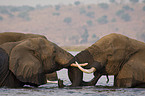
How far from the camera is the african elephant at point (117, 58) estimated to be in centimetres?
1316

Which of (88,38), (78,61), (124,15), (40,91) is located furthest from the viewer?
(124,15)

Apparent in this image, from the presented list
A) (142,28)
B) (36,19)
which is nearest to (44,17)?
(36,19)

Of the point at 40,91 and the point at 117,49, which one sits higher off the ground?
the point at 117,49

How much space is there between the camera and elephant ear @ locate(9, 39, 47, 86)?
40.2ft

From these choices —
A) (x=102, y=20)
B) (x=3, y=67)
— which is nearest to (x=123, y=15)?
(x=102, y=20)

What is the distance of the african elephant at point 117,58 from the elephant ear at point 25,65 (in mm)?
1566

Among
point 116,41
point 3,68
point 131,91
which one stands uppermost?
point 116,41

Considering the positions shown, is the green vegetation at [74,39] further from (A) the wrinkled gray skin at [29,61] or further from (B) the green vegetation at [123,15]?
(A) the wrinkled gray skin at [29,61]

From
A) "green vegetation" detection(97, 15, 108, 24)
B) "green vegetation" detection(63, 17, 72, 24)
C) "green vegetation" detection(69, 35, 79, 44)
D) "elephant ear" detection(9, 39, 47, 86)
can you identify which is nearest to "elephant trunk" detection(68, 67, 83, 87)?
"elephant ear" detection(9, 39, 47, 86)

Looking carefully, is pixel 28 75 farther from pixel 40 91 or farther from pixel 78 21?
pixel 78 21

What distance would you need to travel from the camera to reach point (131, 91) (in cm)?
1227

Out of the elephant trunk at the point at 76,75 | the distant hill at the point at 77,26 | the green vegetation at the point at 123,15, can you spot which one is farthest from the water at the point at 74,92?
the green vegetation at the point at 123,15

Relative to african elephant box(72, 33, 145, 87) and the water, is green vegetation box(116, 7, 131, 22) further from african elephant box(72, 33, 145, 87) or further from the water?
the water

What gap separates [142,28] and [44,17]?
5571 centimetres
